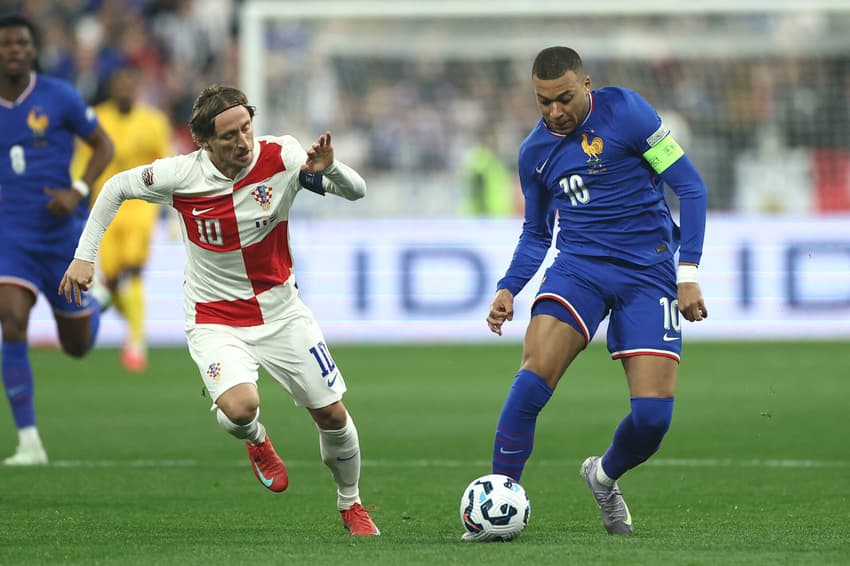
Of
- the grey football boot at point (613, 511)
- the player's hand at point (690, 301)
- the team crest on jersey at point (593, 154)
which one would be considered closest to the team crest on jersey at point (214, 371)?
the grey football boot at point (613, 511)

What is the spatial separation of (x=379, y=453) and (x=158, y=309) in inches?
329

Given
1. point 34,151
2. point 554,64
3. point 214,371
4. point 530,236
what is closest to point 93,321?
point 34,151

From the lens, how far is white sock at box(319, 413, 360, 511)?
22.2ft

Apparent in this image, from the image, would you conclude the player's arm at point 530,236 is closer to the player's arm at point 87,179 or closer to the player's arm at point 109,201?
the player's arm at point 109,201

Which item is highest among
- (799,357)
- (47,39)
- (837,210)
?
(47,39)

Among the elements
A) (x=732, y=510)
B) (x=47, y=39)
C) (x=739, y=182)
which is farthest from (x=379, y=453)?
(x=47, y=39)

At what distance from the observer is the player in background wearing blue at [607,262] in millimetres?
6465

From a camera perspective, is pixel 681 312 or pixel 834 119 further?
pixel 834 119

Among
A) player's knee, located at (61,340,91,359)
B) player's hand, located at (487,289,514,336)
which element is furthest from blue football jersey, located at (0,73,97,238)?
player's hand, located at (487,289,514,336)

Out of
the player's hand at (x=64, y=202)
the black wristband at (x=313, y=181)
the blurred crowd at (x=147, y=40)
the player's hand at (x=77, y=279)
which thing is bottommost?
the player's hand at (x=77, y=279)

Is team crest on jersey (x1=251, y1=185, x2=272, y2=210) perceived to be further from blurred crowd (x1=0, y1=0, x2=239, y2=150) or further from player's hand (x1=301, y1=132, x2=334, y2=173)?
blurred crowd (x1=0, y1=0, x2=239, y2=150)

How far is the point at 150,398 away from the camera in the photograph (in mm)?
12828

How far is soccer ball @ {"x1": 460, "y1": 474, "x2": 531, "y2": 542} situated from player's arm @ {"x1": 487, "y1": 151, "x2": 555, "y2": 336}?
79cm

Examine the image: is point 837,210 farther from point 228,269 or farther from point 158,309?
point 228,269
